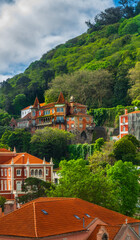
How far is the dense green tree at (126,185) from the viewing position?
1987 inches

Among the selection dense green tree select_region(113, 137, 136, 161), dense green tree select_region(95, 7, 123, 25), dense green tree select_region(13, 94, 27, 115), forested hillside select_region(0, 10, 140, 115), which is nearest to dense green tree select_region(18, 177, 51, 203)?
dense green tree select_region(113, 137, 136, 161)

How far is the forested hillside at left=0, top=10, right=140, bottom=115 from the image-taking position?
111 m

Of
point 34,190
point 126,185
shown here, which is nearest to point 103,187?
point 126,185

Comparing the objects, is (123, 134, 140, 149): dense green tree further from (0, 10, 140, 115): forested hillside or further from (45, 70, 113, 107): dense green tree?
(45, 70, 113, 107): dense green tree

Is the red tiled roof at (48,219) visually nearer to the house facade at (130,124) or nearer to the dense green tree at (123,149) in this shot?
the dense green tree at (123,149)

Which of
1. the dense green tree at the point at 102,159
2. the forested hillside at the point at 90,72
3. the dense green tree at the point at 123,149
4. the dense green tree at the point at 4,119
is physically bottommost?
the dense green tree at the point at 102,159

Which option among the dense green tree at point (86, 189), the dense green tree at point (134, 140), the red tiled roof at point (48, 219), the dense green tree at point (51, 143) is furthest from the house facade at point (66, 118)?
the red tiled roof at point (48, 219)

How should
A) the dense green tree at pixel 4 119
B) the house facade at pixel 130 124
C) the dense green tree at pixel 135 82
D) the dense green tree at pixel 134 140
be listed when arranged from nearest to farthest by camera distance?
the dense green tree at pixel 134 140 < the house facade at pixel 130 124 < the dense green tree at pixel 135 82 < the dense green tree at pixel 4 119

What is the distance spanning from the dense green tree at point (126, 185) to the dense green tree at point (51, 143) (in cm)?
3972

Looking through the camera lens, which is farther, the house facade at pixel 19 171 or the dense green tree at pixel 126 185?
the house facade at pixel 19 171

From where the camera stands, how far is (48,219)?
2964 cm

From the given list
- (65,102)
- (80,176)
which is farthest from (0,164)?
(80,176)

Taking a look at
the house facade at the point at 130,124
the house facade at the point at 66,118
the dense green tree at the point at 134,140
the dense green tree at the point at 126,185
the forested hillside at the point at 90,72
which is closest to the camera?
the dense green tree at the point at 126,185

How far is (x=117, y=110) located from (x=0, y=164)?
104 feet
